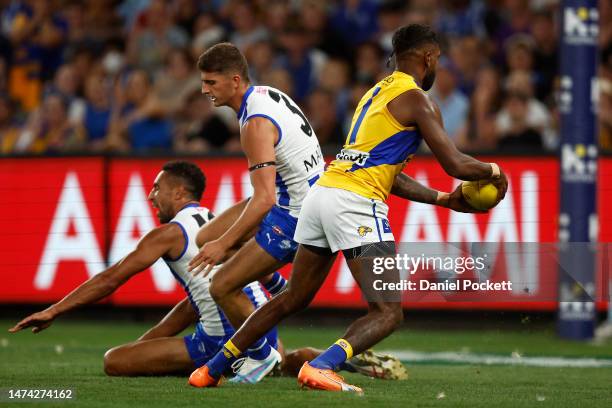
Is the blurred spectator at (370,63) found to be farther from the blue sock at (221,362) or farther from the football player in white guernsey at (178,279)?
the blue sock at (221,362)

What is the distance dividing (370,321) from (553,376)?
2.28 meters

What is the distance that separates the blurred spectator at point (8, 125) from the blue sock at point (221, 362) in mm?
9714

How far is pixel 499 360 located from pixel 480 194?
3.15 meters

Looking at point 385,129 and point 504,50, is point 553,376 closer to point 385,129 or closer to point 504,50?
point 385,129

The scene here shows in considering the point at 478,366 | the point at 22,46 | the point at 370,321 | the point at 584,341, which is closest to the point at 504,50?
the point at 584,341

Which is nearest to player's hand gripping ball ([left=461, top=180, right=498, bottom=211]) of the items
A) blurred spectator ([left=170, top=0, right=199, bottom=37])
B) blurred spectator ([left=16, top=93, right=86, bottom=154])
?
blurred spectator ([left=16, top=93, right=86, bottom=154])

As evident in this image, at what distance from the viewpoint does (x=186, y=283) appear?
28.1ft

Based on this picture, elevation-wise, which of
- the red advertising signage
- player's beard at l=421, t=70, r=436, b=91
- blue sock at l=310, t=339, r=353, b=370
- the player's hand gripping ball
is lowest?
the red advertising signage

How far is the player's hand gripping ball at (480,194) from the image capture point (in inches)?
290

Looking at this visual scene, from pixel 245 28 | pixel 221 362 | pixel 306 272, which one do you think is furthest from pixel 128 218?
pixel 306 272

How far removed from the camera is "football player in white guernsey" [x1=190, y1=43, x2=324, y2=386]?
759 cm

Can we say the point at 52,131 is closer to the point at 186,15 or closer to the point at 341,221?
the point at 186,15

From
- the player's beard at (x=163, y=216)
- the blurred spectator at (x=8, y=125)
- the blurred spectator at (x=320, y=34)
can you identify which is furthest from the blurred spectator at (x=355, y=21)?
the player's beard at (x=163, y=216)

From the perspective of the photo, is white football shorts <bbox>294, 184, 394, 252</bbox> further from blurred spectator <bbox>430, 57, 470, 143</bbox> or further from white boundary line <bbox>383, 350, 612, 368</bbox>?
blurred spectator <bbox>430, 57, 470, 143</bbox>
